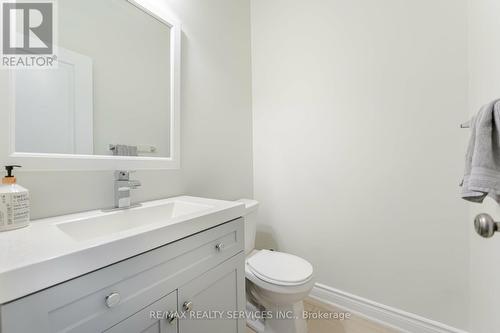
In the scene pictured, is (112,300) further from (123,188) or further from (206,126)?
(206,126)

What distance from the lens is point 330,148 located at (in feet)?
4.94

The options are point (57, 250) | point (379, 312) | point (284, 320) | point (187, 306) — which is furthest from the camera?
point (379, 312)

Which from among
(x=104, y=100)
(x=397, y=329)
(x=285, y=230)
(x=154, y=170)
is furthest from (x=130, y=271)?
(x=397, y=329)

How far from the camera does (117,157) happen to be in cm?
100

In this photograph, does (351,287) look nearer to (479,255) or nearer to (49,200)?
(479,255)

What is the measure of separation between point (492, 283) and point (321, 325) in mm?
919

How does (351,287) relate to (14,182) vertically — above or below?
below

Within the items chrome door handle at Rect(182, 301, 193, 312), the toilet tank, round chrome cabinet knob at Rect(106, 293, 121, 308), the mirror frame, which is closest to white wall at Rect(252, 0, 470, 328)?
the toilet tank

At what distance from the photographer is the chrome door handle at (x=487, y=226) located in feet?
1.82

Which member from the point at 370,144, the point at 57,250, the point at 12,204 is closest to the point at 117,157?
the point at 12,204

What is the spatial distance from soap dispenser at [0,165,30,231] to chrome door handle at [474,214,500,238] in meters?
1.34

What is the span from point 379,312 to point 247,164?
54.2 inches

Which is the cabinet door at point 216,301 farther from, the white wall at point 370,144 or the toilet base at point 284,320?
the white wall at point 370,144

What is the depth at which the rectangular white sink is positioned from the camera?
78 centimetres
